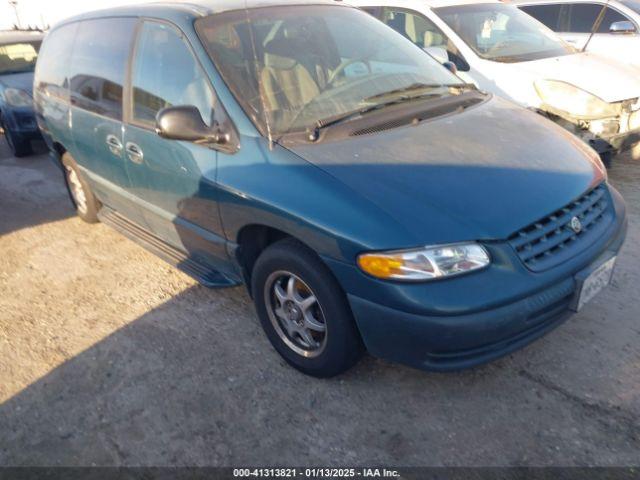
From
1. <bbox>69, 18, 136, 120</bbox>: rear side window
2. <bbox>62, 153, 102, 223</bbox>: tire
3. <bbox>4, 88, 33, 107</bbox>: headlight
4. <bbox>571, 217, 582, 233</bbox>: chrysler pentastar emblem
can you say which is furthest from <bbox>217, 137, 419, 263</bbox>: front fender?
<bbox>4, 88, 33, 107</bbox>: headlight

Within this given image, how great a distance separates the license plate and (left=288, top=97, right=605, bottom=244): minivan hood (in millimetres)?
349

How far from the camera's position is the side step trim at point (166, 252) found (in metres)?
3.17

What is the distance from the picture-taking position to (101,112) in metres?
3.66

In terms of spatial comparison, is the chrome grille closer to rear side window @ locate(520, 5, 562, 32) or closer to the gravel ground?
the gravel ground

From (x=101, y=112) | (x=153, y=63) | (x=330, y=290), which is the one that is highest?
(x=153, y=63)

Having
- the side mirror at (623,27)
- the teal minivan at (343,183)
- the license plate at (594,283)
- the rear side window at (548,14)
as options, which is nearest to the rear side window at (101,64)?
the teal minivan at (343,183)

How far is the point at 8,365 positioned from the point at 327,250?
6.98 feet

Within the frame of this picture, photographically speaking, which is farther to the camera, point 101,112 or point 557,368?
point 101,112

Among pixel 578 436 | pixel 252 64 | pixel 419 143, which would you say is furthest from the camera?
pixel 252 64

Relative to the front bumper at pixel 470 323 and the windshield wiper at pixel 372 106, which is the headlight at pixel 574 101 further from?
the front bumper at pixel 470 323

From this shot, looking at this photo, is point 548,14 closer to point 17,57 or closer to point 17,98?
point 17,98

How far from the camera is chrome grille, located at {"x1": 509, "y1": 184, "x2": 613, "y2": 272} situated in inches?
87.8

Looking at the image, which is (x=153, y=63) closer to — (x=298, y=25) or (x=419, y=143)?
(x=298, y=25)

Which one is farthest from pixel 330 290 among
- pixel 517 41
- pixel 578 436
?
pixel 517 41
